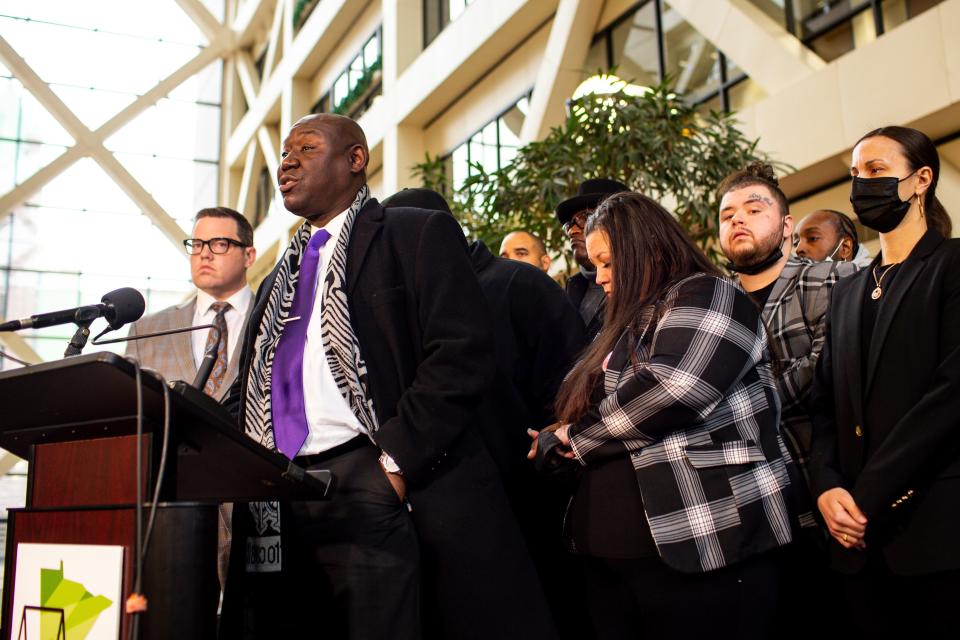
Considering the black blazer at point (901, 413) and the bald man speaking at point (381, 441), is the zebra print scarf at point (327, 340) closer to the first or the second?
the bald man speaking at point (381, 441)

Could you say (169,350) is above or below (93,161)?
below

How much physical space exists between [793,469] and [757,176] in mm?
1175

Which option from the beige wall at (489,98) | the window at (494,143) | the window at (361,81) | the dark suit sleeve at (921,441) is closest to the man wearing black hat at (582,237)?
the dark suit sleeve at (921,441)

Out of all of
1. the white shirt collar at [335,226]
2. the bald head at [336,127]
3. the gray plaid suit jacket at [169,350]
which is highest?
the bald head at [336,127]

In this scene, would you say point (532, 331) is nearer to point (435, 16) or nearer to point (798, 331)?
point (798, 331)

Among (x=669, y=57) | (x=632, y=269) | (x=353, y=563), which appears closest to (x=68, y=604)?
(x=353, y=563)

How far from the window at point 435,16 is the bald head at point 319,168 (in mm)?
12285

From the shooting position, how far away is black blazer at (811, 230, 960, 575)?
2211 mm

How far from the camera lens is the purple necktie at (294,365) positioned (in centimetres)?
224

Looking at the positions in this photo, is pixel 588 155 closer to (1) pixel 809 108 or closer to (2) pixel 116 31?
(1) pixel 809 108

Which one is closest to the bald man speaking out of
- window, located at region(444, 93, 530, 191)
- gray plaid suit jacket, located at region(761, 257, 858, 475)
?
gray plaid suit jacket, located at region(761, 257, 858, 475)

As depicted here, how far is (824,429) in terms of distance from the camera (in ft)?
8.57

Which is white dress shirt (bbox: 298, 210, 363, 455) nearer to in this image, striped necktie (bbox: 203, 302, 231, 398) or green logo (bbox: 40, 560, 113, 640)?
green logo (bbox: 40, 560, 113, 640)

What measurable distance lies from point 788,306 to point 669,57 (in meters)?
7.59
